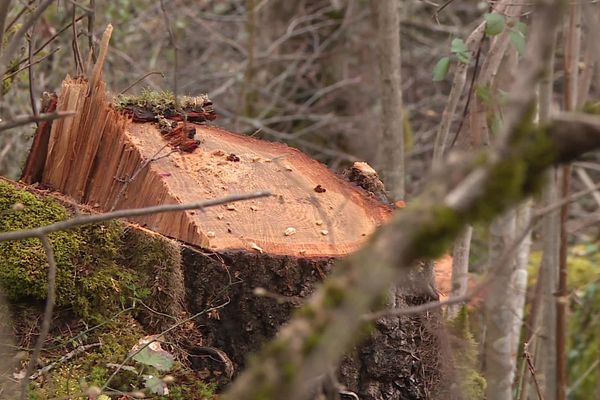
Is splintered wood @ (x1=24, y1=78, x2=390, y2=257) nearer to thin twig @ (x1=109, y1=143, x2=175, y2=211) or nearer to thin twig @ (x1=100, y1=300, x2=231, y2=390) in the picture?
thin twig @ (x1=109, y1=143, x2=175, y2=211)

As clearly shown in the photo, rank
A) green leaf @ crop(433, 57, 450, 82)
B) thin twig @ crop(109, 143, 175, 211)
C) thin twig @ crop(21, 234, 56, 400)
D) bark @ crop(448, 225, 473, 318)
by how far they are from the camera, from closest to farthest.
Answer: thin twig @ crop(21, 234, 56, 400)
thin twig @ crop(109, 143, 175, 211)
green leaf @ crop(433, 57, 450, 82)
bark @ crop(448, 225, 473, 318)

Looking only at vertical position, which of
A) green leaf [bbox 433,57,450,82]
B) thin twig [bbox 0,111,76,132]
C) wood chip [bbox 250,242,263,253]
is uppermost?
green leaf [bbox 433,57,450,82]

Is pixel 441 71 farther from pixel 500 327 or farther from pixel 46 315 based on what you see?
pixel 46 315

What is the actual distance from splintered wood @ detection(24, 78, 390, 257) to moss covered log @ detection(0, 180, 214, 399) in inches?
5.4

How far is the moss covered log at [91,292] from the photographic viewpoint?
→ 2502 millimetres

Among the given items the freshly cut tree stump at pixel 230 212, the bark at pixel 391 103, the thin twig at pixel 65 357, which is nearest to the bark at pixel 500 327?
the freshly cut tree stump at pixel 230 212

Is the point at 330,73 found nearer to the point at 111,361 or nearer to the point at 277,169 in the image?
the point at 277,169

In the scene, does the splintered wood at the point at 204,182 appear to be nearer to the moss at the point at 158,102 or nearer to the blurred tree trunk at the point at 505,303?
the moss at the point at 158,102

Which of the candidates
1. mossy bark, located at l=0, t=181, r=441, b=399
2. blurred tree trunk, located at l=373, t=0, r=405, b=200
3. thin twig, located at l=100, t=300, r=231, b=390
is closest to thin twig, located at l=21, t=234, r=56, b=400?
thin twig, located at l=100, t=300, r=231, b=390

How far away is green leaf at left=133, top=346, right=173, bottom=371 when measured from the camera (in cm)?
241

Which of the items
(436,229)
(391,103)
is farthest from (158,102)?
(436,229)

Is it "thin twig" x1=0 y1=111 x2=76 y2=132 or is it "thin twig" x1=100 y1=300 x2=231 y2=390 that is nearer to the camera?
"thin twig" x1=0 y1=111 x2=76 y2=132

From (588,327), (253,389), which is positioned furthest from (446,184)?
(588,327)

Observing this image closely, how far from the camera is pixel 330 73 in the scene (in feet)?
26.6
